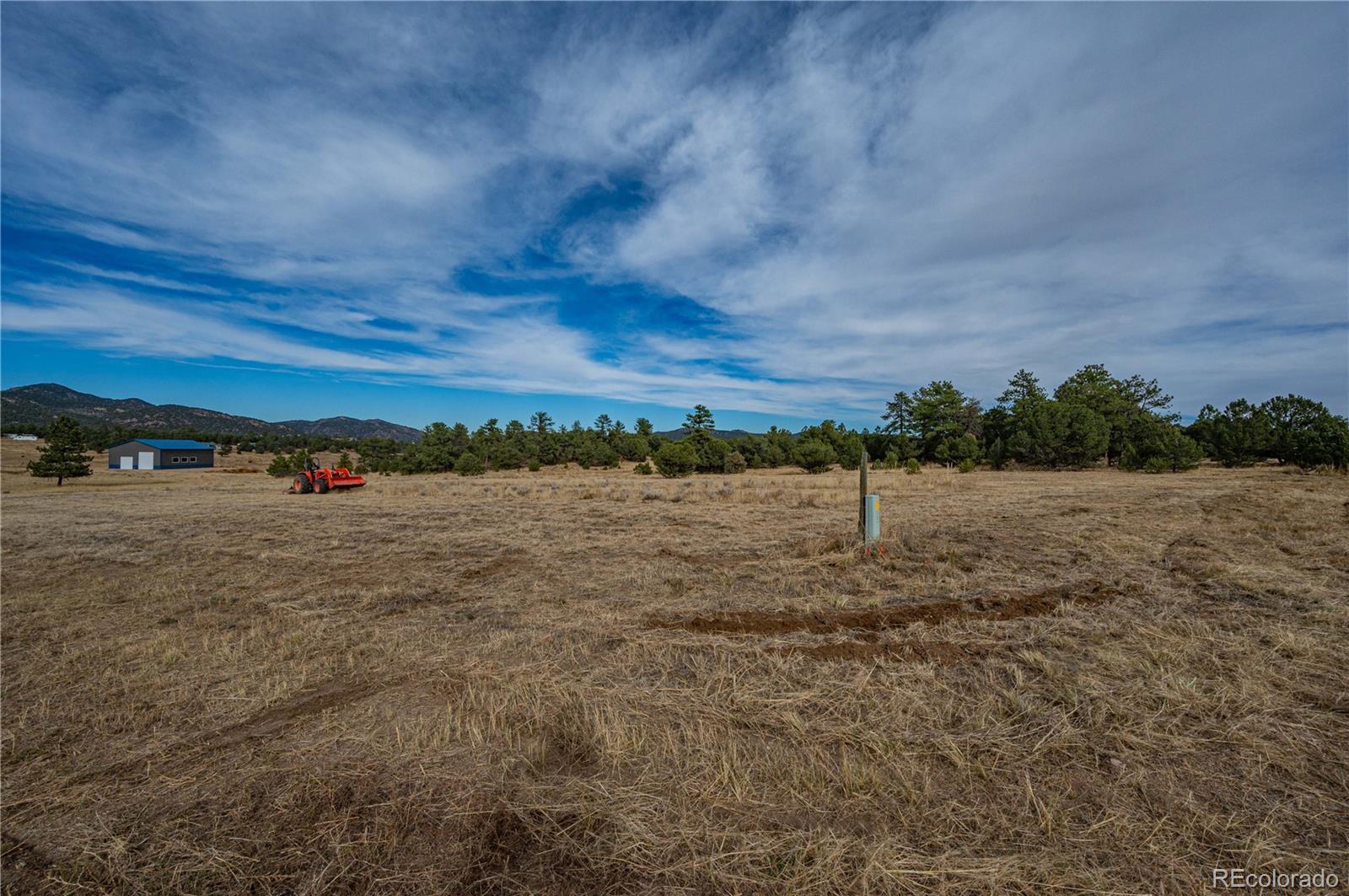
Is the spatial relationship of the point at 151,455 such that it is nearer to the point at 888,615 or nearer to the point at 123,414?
the point at 888,615

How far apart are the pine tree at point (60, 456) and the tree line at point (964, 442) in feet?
1.28

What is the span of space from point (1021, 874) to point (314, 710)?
174 inches

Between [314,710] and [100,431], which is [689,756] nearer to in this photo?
[314,710]

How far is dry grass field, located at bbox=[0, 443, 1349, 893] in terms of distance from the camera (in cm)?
239

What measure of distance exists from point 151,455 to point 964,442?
84940 mm

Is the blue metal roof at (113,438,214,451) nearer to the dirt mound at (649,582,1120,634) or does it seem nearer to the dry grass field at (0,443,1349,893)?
the dry grass field at (0,443,1349,893)

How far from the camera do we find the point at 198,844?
251 centimetres

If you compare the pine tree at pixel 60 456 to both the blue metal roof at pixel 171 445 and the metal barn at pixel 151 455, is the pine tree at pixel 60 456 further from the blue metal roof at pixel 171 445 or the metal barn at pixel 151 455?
the blue metal roof at pixel 171 445

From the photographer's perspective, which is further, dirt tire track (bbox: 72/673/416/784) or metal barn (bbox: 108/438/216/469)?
metal barn (bbox: 108/438/216/469)

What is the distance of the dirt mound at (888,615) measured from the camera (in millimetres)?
5480

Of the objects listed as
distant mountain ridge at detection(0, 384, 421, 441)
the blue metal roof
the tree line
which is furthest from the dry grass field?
distant mountain ridge at detection(0, 384, 421, 441)

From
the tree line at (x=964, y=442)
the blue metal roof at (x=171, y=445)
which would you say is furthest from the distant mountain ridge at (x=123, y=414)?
the tree line at (x=964, y=442)

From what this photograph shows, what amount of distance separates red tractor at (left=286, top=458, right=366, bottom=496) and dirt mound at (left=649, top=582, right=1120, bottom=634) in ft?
78.1

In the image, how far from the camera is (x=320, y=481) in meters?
23.8
